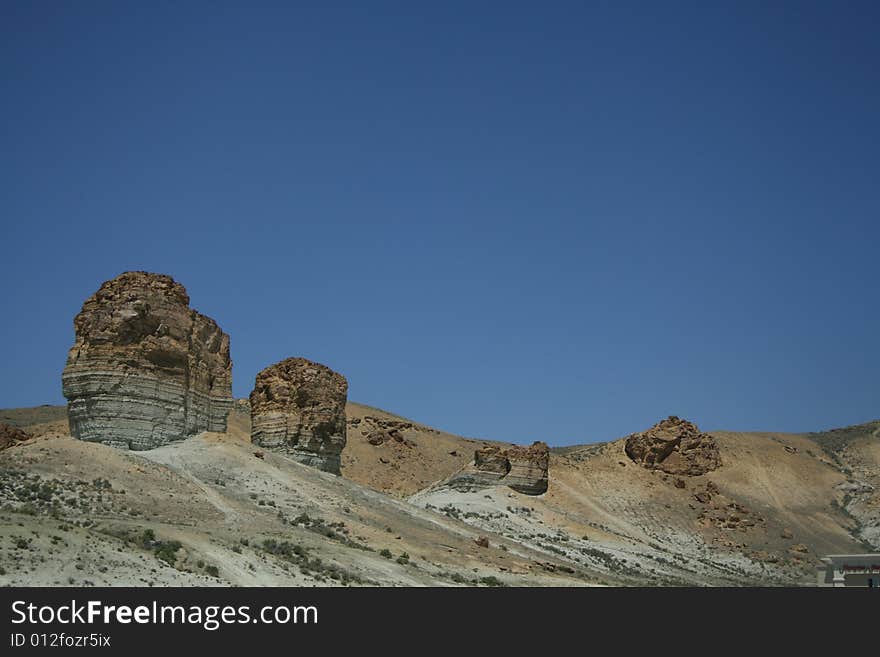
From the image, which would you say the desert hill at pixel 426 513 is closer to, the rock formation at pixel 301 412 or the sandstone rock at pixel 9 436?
the sandstone rock at pixel 9 436

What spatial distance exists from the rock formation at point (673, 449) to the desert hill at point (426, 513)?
0.99 metres

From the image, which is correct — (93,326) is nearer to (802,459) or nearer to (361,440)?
(361,440)

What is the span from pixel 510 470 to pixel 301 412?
20.4 meters

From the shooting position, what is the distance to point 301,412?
48.5m

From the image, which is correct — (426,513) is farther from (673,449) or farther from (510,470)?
(673,449)

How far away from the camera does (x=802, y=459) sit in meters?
86.5

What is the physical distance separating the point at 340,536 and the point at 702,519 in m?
39.7

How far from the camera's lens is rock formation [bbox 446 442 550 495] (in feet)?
211

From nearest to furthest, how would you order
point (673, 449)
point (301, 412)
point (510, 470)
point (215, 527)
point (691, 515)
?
1. point (215, 527)
2. point (301, 412)
3. point (510, 470)
4. point (691, 515)
5. point (673, 449)

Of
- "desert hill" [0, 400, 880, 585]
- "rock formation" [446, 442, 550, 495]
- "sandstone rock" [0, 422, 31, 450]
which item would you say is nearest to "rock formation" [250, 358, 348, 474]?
"desert hill" [0, 400, 880, 585]

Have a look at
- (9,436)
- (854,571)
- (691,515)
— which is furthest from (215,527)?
(691,515)

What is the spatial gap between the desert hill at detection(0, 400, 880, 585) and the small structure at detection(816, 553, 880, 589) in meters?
7.50
